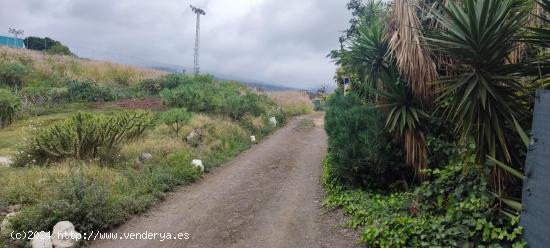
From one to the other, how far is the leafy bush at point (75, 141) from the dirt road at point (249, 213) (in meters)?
1.88

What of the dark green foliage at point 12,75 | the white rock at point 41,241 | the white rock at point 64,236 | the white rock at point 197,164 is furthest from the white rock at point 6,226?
the dark green foliage at point 12,75

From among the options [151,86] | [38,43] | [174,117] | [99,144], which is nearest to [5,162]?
[99,144]

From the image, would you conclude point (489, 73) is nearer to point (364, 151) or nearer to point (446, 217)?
point (446, 217)

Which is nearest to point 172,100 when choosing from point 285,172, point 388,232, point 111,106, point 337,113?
point 111,106

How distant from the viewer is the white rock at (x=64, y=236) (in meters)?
4.75

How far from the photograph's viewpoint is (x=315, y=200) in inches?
265

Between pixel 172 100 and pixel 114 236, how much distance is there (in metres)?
9.69

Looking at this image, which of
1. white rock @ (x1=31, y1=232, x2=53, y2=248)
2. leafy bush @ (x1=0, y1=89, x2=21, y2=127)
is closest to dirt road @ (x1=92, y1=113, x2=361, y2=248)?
white rock @ (x1=31, y1=232, x2=53, y2=248)

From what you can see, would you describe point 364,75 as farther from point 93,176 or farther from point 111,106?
point 111,106

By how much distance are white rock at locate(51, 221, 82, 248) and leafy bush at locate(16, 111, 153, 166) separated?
8.86 feet

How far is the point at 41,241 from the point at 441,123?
17.9ft

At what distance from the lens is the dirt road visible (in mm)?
5047

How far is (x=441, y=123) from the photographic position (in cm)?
556

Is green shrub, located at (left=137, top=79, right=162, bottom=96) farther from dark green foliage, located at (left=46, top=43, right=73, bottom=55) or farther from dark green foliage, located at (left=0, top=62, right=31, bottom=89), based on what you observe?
dark green foliage, located at (left=46, top=43, right=73, bottom=55)
